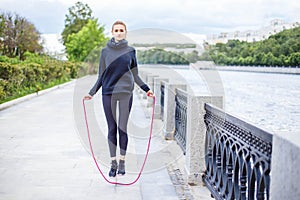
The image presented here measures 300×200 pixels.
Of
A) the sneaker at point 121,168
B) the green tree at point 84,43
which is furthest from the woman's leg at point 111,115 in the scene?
the green tree at point 84,43

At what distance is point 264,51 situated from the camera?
19469mm

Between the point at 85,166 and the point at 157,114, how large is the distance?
4920 millimetres

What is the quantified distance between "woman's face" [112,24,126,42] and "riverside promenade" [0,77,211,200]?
165 cm

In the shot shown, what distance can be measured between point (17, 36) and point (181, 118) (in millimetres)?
31807

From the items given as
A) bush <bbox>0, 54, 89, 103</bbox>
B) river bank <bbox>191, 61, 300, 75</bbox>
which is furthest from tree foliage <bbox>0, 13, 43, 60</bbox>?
river bank <bbox>191, 61, 300, 75</bbox>

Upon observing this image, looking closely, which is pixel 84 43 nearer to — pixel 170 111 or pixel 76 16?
pixel 76 16

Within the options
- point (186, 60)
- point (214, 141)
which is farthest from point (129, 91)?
point (186, 60)

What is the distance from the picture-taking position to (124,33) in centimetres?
463

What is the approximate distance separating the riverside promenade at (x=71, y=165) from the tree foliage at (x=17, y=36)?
2649 centimetres

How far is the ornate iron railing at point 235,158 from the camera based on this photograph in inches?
103

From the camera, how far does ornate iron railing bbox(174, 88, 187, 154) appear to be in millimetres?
5953

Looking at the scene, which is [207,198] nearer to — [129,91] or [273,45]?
[129,91]

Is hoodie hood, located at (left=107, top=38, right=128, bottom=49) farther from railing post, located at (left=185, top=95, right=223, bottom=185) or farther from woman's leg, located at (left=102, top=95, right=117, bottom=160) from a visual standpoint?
railing post, located at (left=185, top=95, right=223, bottom=185)

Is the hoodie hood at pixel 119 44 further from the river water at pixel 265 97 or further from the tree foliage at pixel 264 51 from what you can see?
the river water at pixel 265 97
